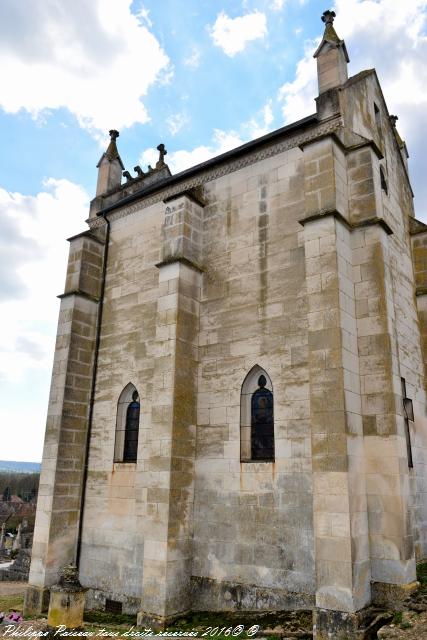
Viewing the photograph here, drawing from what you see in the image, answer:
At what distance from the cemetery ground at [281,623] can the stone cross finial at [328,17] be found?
11478 mm

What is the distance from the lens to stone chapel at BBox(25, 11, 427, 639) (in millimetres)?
8039

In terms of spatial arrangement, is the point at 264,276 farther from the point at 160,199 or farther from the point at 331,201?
the point at 160,199

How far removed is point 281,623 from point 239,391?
4.11 meters

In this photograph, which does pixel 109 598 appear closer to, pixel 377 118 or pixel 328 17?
pixel 377 118

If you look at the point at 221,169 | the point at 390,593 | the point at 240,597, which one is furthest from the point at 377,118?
the point at 240,597

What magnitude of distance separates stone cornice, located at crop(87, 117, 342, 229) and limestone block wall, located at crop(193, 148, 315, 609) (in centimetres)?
20

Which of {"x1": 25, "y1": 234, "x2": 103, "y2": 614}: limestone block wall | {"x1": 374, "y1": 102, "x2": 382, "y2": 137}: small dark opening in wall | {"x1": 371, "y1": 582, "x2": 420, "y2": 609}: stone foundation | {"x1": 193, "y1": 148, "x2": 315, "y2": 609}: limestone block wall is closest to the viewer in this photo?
{"x1": 371, "y1": 582, "x2": 420, "y2": 609}: stone foundation

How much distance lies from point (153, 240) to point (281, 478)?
6.95 meters

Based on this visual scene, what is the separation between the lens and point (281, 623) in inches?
315

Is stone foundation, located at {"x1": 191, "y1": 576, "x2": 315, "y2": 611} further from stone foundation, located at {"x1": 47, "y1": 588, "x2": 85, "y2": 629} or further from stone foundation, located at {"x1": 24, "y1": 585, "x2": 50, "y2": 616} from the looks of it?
stone foundation, located at {"x1": 24, "y1": 585, "x2": 50, "y2": 616}

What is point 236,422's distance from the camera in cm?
990

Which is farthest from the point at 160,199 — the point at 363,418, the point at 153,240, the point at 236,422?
the point at 363,418

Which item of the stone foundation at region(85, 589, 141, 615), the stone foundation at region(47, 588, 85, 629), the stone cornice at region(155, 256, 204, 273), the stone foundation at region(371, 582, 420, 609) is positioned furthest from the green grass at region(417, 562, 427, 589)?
the stone cornice at region(155, 256, 204, 273)

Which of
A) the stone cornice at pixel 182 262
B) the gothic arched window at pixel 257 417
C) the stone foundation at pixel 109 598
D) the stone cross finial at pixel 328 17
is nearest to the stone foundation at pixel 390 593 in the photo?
the gothic arched window at pixel 257 417
